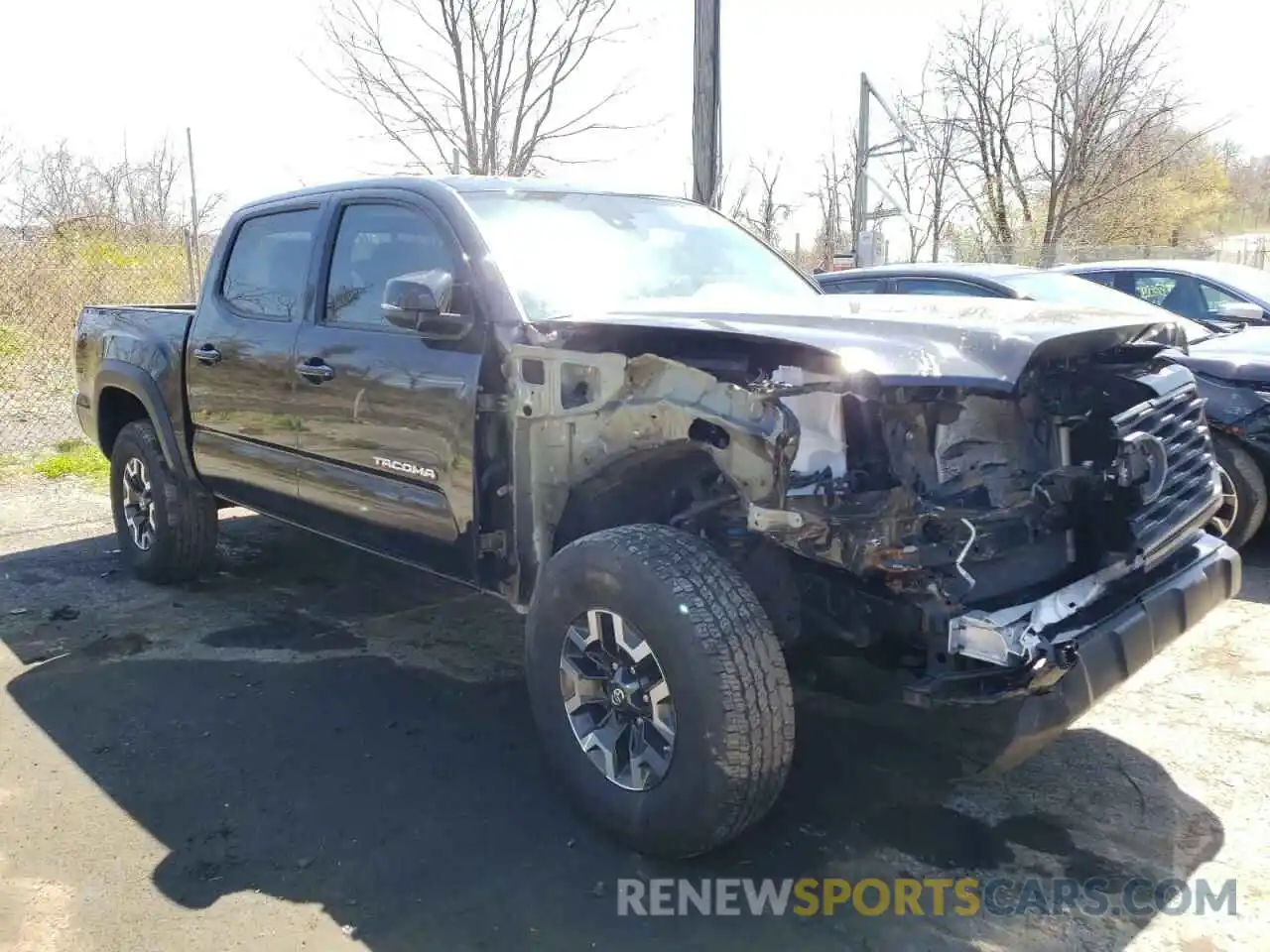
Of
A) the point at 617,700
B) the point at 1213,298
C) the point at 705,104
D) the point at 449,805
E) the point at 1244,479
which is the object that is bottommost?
the point at 449,805

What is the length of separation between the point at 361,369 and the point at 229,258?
1575 millimetres

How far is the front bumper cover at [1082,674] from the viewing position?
8.36 feet

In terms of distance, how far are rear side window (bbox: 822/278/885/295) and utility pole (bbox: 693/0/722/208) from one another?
207cm

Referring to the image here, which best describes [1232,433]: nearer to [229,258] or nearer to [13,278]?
[229,258]

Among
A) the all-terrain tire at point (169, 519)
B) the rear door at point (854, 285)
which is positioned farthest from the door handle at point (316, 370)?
the rear door at point (854, 285)

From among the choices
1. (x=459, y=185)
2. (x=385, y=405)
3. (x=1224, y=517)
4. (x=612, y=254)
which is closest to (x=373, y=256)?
(x=459, y=185)

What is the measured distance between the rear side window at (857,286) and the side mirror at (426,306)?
14.1 ft

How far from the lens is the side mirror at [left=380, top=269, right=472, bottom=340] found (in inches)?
130

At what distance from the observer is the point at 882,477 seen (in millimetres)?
2682

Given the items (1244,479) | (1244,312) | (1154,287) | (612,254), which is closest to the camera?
(612,254)

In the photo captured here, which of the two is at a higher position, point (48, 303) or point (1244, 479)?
point (48, 303)

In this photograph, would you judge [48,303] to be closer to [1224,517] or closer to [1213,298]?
[1213,298]

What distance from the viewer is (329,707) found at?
13.0 ft

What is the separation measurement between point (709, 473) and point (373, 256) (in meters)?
1.73
